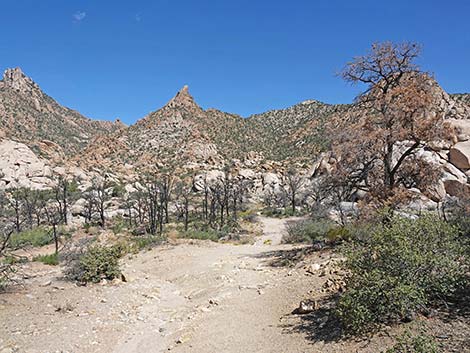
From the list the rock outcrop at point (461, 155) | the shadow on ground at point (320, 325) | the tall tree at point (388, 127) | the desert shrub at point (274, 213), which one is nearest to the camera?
the shadow on ground at point (320, 325)

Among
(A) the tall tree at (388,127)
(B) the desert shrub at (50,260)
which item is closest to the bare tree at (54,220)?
(B) the desert shrub at (50,260)

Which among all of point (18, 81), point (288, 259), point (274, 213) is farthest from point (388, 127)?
point (18, 81)

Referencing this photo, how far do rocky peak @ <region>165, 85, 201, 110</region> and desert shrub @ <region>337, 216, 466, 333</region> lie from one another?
8959 cm

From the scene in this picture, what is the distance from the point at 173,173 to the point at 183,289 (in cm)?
6065

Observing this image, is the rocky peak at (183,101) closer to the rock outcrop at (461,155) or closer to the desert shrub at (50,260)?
the rock outcrop at (461,155)

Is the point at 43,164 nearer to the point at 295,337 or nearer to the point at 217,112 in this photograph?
the point at 217,112

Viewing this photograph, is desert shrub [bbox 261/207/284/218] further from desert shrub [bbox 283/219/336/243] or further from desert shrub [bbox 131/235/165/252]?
desert shrub [bbox 131/235/165/252]

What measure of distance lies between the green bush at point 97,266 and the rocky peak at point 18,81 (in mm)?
106788

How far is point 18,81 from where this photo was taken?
4190 inches

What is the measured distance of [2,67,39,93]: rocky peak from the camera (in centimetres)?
10492

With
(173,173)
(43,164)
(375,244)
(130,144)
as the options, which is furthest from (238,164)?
(375,244)

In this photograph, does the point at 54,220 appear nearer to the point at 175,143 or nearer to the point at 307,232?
the point at 307,232

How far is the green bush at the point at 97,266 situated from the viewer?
491 inches

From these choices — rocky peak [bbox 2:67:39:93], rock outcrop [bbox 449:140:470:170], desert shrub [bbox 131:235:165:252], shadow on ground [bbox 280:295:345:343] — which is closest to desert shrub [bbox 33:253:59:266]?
desert shrub [bbox 131:235:165:252]
